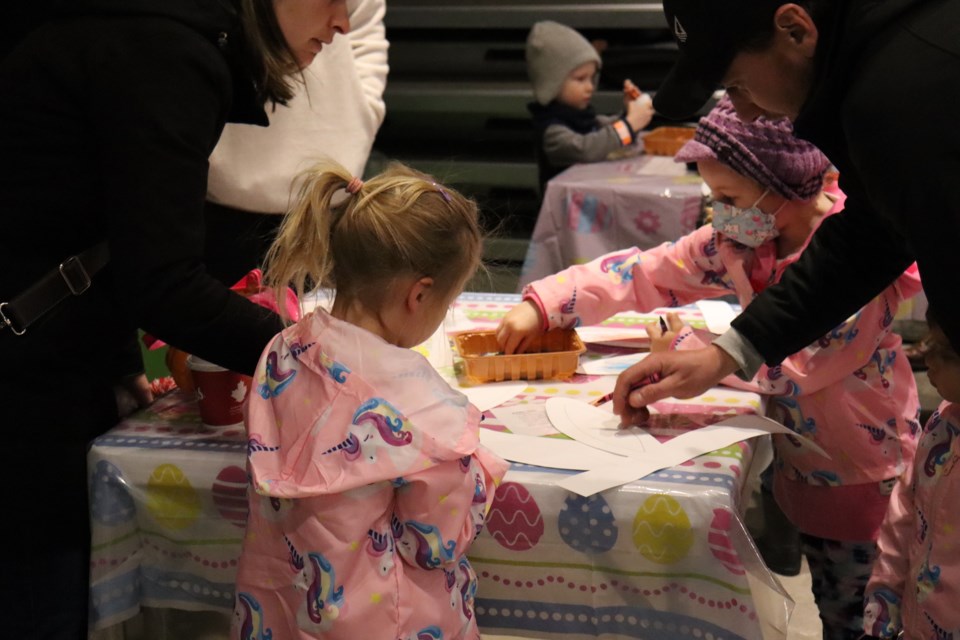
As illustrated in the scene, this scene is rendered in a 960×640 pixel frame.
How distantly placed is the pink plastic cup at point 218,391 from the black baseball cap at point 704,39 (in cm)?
75

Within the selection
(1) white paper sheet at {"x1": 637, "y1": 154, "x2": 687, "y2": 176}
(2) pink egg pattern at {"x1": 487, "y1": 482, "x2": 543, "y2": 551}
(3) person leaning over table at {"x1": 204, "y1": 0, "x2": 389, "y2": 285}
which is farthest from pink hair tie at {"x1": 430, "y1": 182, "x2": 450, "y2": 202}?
(1) white paper sheet at {"x1": 637, "y1": 154, "x2": 687, "y2": 176}

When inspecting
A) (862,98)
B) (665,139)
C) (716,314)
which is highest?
(862,98)

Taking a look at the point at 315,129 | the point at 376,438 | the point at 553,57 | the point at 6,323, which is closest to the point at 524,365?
the point at 376,438

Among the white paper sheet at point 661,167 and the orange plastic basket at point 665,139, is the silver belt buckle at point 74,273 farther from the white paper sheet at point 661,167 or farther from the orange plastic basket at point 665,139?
the orange plastic basket at point 665,139

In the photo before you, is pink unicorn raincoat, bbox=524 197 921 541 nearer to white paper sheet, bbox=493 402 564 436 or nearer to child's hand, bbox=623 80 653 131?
white paper sheet, bbox=493 402 564 436

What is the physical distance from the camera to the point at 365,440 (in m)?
1.21

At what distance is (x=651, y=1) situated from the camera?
4.89 metres

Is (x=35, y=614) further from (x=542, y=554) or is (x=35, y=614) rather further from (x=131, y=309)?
(x=542, y=554)

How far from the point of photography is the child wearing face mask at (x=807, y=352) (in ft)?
5.80

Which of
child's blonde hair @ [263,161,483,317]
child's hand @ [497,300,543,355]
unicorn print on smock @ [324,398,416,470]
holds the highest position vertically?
child's blonde hair @ [263,161,483,317]

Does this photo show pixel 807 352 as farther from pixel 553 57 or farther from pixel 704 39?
pixel 553 57

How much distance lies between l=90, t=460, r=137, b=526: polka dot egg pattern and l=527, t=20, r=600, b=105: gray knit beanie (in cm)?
310

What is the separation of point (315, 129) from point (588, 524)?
1.34 metres

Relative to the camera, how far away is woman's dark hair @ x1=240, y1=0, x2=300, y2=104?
1474 millimetres
